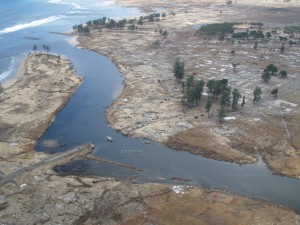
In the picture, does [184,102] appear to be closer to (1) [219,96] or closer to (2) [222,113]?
(2) [222,113]

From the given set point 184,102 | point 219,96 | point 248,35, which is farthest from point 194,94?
point 248,35

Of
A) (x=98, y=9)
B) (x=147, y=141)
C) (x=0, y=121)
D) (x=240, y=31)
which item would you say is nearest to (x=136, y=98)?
(x=147, y=141)

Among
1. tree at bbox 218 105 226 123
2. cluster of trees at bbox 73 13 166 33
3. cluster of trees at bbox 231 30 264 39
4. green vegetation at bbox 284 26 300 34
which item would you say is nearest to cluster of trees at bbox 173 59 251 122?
tree at bbox 218 105 226 123

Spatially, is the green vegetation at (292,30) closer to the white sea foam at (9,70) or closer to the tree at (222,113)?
the tree at (222,113)

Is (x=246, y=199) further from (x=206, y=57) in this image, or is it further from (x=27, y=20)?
(x=27, y=20)

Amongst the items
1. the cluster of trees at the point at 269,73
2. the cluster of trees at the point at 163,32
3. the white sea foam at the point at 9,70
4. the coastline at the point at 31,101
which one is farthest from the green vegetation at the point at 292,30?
the white sea foam at the point at 9,70

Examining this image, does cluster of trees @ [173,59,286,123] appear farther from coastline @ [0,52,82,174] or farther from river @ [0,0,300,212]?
coastline @ [0,52,82,174]
